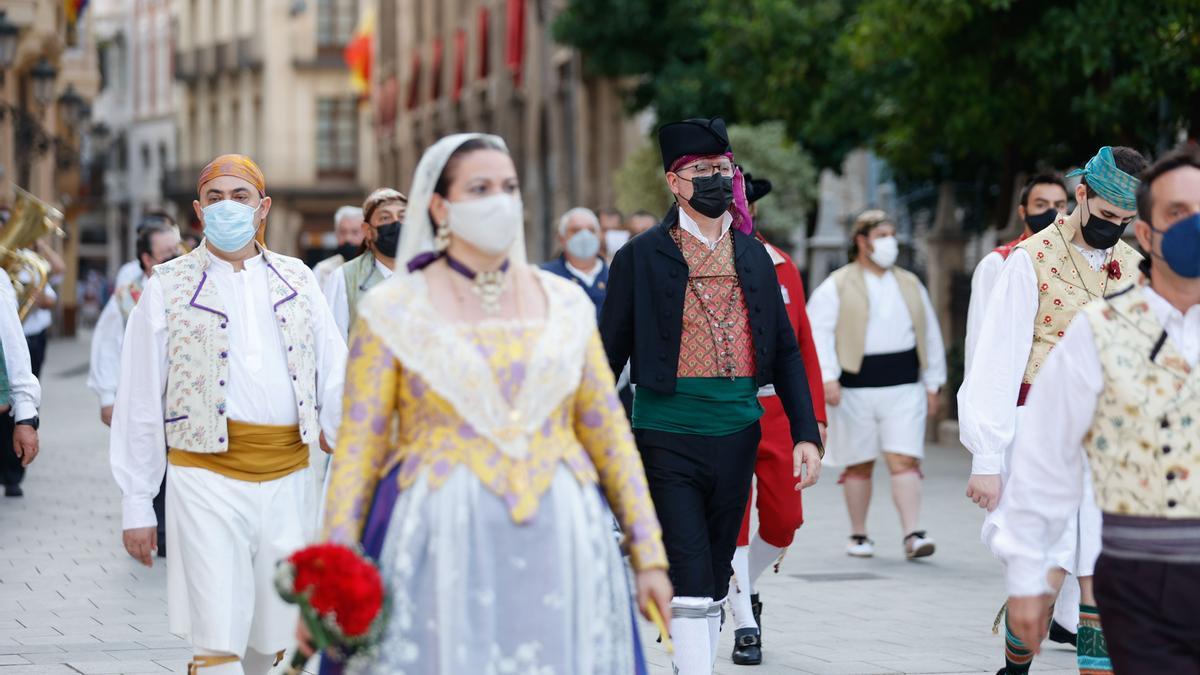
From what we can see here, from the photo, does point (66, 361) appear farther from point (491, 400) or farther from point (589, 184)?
point (491, 400)

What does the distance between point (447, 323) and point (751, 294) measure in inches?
100.0

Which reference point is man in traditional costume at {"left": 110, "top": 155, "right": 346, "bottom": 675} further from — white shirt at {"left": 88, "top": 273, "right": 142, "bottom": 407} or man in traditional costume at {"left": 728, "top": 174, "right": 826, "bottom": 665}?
white shirt at {"left": 88, "top": 273, "right": 142, "bottom": 407}

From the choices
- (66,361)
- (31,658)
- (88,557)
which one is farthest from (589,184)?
(31,658)

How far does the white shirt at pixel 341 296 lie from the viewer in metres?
9.70

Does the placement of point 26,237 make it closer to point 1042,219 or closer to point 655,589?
point 1042,219

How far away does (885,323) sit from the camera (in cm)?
1215

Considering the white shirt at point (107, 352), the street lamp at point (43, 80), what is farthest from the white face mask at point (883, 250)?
the street lamp at point (43, 80)

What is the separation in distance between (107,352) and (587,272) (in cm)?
312

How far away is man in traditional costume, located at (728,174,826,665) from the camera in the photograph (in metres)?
7.97

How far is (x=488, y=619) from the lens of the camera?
4551mm

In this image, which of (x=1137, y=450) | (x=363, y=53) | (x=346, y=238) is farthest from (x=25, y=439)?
(x=363, y=53)

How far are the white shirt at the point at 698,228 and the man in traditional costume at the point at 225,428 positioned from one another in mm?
1463

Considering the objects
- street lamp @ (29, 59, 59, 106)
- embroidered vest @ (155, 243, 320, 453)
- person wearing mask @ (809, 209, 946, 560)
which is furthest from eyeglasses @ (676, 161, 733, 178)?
street lamp @ (29, 59, 59, 106)

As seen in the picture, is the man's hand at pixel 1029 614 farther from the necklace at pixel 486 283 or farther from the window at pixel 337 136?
the window at pixel 337 136
